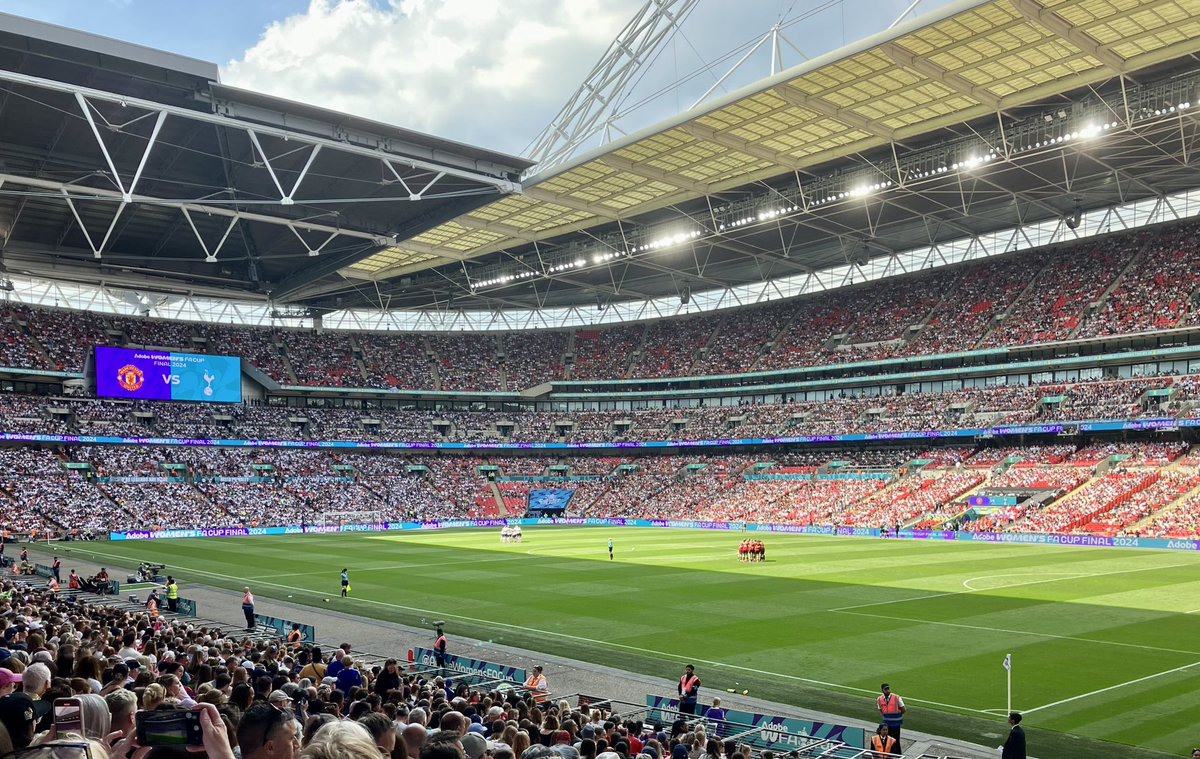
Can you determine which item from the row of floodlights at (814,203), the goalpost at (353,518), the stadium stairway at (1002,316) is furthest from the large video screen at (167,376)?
the stadium stairway at (1002,316)

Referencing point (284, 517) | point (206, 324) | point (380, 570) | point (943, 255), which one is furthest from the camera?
point (206, 324)

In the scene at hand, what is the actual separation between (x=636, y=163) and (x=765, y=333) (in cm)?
4286

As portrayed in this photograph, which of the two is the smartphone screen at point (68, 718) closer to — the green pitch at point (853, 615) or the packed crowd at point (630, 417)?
the green pitch at point (853, 615)

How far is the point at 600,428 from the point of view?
97188 millimetres

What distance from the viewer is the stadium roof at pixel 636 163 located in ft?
131

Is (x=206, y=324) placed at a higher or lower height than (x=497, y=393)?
higher

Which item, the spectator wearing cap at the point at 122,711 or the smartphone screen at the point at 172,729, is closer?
the smartphone screen at the point at 172,729

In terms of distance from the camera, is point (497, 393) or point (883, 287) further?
point (497, 393)

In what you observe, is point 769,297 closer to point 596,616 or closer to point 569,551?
point 569,551

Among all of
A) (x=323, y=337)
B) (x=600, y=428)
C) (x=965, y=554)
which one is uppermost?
(x=323, y=337)

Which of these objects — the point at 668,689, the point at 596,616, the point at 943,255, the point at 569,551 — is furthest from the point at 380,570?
the point at 943,255

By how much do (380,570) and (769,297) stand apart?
206ft

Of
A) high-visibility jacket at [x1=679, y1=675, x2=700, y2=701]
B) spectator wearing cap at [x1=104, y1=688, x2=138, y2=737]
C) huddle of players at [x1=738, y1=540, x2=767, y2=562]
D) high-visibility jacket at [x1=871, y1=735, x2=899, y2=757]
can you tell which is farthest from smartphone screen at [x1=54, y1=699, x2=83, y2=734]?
huddle of players at [x1=738, y1=540, x2=767, y2=562]

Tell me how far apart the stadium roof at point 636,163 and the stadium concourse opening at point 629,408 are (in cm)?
33
